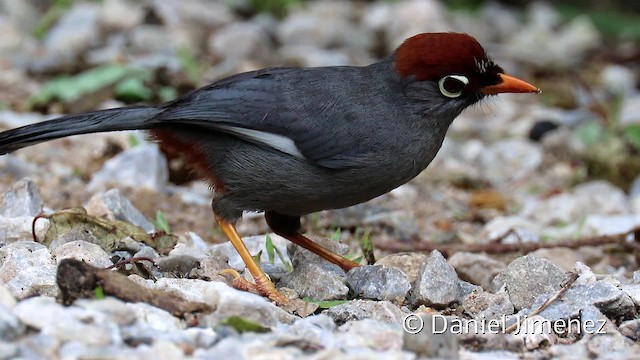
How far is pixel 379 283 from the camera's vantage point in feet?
12.8

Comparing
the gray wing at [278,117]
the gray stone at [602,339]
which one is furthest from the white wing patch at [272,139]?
the gray stone at [602,339]

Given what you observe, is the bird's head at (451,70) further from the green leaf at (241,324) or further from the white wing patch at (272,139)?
the green leaf at (241,324)

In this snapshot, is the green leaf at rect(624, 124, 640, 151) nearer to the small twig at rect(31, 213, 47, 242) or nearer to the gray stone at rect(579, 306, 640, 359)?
the gray stone at rect(579, 306, 640, 359)

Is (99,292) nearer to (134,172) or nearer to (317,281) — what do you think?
(317,281)

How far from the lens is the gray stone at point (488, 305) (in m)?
3.68

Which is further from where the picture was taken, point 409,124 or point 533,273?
point 409,124

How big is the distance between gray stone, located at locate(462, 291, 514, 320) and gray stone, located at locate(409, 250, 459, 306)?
0.07 metres

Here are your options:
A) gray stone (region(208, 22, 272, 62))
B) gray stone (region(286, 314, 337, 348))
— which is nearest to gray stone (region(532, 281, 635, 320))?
gray stone (region(286, 314, 337, 348))

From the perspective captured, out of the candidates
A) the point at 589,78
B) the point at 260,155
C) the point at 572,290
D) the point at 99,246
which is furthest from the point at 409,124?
the point at 589,78

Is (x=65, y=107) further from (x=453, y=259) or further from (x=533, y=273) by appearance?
(x=533, y=273)

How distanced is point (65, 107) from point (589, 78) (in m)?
4.64

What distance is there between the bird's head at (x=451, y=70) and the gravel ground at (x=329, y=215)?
14.8 inches

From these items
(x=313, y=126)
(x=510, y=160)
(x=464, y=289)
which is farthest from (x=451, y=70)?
(x=510, y=160)

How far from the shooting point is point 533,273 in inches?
152
